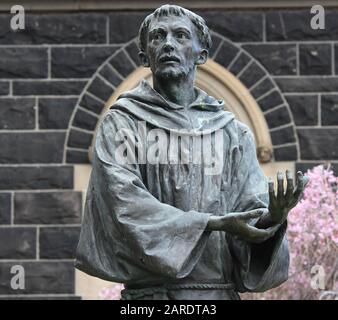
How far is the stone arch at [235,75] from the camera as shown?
55.1ft

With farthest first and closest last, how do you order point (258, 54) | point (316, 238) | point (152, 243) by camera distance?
point (258, 54) < point (316, 238) < point (152, 243)

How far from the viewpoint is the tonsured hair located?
8000 millimetres

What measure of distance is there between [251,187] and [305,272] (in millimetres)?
6215

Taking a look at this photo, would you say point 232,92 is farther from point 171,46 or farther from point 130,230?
point 130,230

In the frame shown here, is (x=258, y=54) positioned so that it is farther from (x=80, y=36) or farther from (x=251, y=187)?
(x=251, y=187)

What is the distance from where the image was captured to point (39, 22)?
674 inches

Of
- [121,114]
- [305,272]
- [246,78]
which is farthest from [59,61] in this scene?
[121,114]

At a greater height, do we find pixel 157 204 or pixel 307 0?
pixel 307 0

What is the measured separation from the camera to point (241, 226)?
24.8 feet

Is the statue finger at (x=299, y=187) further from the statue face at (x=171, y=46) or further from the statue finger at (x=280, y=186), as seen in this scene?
the statue face at (x=171, y=46)

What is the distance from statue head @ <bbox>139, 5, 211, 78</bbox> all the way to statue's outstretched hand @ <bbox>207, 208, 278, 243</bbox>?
71 centimetres

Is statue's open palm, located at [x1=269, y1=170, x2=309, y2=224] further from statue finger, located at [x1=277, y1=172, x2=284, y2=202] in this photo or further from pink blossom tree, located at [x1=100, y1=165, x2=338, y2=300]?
pink blossom tree, located at [x1=100, y1=165, x2=338, y2=300]

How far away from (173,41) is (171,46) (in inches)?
1.3

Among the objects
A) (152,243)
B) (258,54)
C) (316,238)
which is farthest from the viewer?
(258,54)
